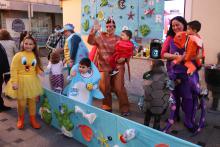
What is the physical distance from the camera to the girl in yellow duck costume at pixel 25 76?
3.50 m

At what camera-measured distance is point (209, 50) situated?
458 centimetres

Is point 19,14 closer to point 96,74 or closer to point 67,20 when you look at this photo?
point 67,20

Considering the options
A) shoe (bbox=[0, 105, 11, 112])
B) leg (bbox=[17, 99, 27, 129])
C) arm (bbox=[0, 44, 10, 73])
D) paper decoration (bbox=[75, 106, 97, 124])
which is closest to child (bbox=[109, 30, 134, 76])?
paper decoration (bbox=[75, 106, 97, 124])

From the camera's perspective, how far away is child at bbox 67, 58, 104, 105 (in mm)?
3381

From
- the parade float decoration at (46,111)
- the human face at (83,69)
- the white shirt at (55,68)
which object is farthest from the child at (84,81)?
the white shirt at (55,68)

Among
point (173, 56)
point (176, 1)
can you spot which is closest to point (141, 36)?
point (176, 1)

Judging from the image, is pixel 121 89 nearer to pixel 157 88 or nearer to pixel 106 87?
pixel 106 87

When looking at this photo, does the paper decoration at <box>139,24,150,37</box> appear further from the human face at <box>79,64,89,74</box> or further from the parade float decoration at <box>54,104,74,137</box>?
the parade float decoration at <box>54,104,74,137</box>

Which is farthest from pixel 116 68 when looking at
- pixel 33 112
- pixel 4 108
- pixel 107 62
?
pixel 4 108

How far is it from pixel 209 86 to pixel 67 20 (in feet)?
16.1

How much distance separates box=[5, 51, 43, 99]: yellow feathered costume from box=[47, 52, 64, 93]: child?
100cm

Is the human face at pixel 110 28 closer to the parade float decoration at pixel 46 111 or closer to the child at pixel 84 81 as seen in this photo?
the child at pixel 84 81

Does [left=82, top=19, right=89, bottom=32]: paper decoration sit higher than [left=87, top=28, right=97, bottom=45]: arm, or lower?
higher

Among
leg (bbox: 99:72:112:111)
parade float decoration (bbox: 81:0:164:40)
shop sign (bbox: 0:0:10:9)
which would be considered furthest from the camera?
shop sign (bbox: 0:0:10:9)
